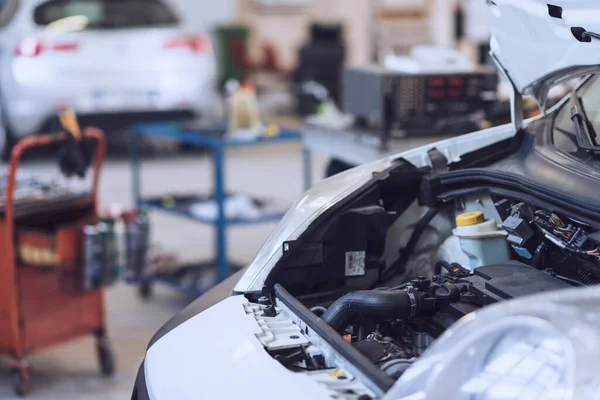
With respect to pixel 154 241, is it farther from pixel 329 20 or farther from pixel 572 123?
pixel 329 20

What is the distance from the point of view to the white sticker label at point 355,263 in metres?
2.13

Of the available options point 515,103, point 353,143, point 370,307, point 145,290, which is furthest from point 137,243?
point 370,307

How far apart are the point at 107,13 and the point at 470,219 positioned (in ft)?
18.0

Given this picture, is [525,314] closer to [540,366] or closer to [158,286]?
[540,366]

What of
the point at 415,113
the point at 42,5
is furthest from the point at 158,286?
the point at 42,5

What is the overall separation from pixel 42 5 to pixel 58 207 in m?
3.82

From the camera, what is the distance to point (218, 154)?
13.8 ft

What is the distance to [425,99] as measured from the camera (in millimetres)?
3783

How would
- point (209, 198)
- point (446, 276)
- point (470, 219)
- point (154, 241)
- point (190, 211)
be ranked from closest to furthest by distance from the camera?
point (446, 276) < point (470, 219) < point (190, 211) < point (209, 198) < point (154, 241)

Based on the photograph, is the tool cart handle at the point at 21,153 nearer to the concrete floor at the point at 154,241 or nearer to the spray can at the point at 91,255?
the spray can at the point at 91,255

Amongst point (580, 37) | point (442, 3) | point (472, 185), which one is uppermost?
point (580, 37)

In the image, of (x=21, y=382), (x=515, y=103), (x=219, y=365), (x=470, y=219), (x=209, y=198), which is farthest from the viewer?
(x=209, y=198)

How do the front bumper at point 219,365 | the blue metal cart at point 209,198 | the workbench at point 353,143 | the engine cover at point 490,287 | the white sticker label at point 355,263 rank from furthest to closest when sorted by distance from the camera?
1. the blue metal cart at point 209,198
2. the workbench at point 353,143
3. the white sticker label at point 355,263
4. the engine cover at point 490,287
5. the front bumper at point 219,365

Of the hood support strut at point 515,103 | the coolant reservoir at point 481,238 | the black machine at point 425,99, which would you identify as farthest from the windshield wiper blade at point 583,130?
the black machine at point 425,99
